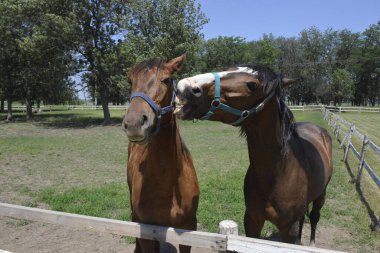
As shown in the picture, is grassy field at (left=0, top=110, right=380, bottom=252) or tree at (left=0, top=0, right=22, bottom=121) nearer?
grassy field at (left=0, top=110, right=380, bottom=252)

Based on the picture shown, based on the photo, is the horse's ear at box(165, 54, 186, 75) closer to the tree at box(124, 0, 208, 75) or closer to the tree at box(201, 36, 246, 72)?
the tree at box(124, 0, 208, 75)

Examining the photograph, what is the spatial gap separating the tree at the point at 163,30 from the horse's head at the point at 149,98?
851 inches

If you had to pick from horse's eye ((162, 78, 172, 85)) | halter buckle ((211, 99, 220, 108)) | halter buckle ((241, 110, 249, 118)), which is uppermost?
horse's eye ((162, 78, 172, 85))

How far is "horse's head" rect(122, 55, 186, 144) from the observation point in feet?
7.01

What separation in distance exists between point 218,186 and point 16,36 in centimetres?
2584

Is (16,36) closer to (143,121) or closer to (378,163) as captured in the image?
(378,163)

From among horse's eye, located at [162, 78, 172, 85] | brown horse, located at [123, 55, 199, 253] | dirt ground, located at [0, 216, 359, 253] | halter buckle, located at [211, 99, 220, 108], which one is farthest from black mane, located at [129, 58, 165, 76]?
dirt ground, located at [0, 216, 359, 253]

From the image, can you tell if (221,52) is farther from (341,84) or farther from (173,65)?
(173,65)

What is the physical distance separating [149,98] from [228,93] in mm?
555

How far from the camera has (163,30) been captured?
25359 mm

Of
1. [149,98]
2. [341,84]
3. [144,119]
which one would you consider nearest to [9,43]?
[149,98]

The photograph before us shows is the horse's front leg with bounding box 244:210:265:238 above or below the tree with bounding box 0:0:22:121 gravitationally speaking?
below

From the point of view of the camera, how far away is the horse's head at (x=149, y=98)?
214 cm

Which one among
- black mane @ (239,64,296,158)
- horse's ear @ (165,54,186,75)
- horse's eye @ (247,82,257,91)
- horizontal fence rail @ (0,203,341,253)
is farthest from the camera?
horse's ear @ (165,54,186,75)
